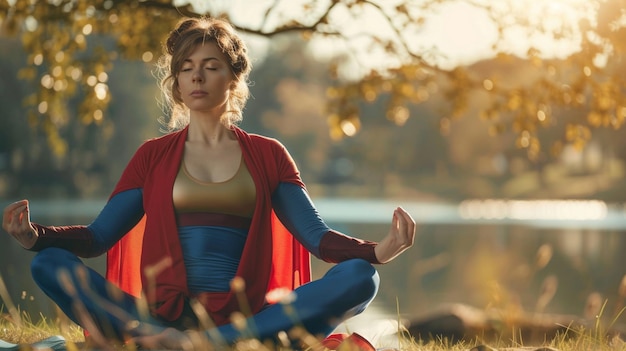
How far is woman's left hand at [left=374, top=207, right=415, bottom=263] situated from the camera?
389cm

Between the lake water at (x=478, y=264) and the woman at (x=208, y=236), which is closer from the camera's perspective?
the woman at (x=208, y=236)

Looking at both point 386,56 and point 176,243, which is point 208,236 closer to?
point 176,243

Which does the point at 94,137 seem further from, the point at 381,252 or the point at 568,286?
the point at 381,252

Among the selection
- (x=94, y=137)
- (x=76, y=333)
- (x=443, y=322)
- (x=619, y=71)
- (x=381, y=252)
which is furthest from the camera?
(x=94, y=137)

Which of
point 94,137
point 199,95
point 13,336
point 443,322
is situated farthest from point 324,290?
point 94,137

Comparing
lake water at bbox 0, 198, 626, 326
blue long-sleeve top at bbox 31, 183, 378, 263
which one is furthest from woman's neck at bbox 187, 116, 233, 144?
lake water at bbox 0, 198, 626, 326

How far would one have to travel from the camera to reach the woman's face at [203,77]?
4.23 m

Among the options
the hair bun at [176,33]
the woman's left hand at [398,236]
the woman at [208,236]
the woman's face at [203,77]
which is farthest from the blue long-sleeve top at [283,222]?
the hair bun at [176,33]

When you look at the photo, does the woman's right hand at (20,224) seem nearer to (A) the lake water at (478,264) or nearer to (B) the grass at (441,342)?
(B) the grass at (441,342)

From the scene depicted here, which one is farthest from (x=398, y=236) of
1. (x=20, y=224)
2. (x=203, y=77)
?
(x=20, y=224)

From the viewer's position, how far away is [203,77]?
4242 millimetres

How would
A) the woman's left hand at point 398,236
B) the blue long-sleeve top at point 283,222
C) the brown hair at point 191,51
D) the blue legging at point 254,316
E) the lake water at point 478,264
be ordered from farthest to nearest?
the lake water at point 478,264 → the brown hair at point 191,51 → the blue long-sleeve top at point 283,222 → the blue legging at point 254,316 → the woman's left hand at point 398,236

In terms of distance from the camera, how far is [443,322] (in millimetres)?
11398

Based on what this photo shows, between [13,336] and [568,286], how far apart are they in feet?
47.1
